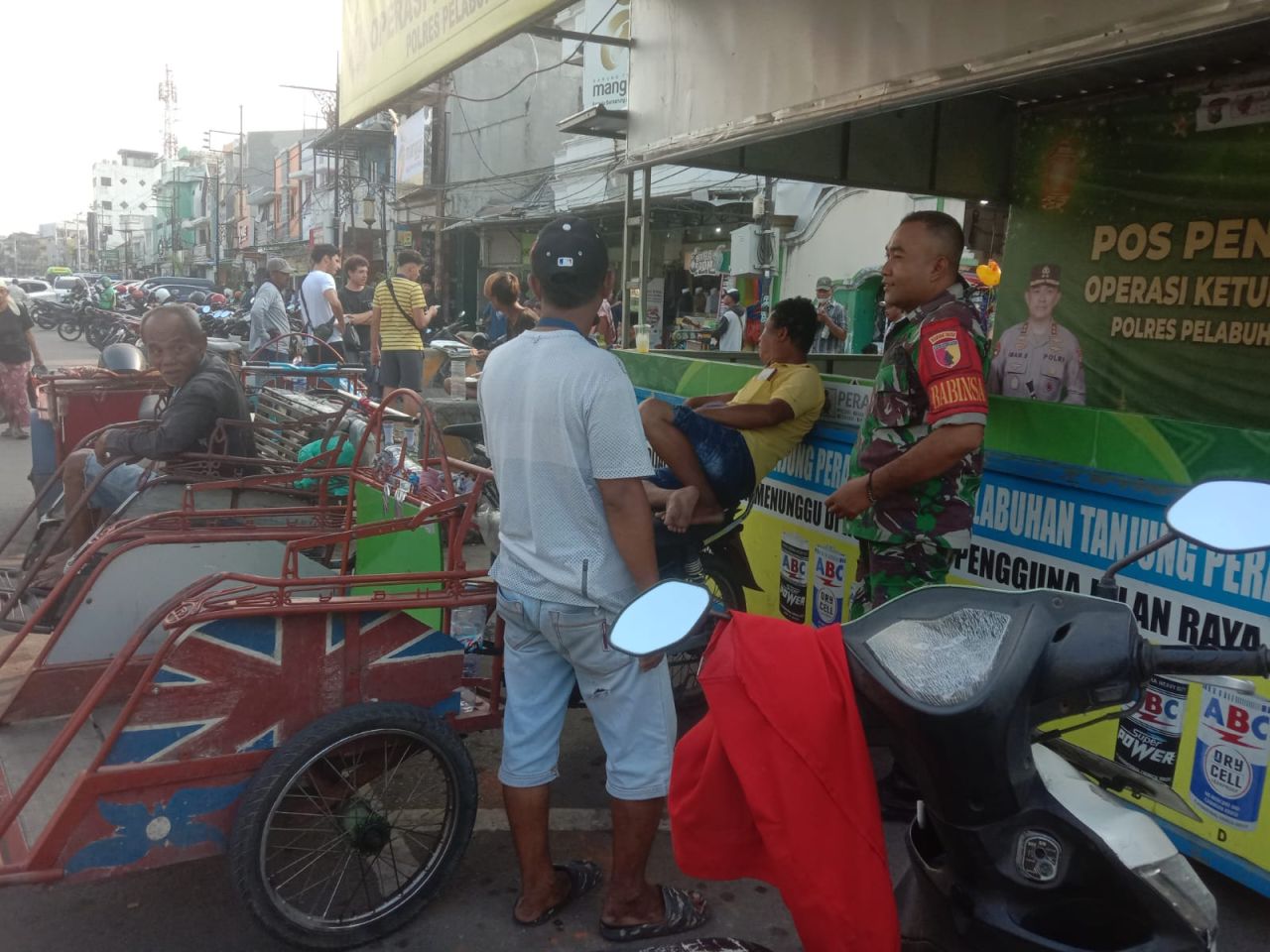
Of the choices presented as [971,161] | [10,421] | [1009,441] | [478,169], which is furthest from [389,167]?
[1009,441]

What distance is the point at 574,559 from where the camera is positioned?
2.43 metres

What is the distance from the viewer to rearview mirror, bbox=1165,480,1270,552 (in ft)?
4.16

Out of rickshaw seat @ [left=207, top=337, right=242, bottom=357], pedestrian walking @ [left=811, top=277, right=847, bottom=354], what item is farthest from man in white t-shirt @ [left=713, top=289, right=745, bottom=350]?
rickshaw seat @ [left=207, top=337, right=242, bottom=357]

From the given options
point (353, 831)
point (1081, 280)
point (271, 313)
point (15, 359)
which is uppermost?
point (1081, 280)

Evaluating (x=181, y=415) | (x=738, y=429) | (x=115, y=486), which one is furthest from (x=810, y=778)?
(x=115, y=486)

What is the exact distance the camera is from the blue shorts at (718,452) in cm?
380

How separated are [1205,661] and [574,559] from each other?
1496 mm

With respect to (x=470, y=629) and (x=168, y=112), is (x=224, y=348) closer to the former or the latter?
(x=470, y=629)

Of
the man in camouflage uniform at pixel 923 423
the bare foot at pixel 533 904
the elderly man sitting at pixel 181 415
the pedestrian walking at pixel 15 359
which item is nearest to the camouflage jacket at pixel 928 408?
the man in camouflage uniform at pixel 923 423

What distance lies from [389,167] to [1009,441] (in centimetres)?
3778

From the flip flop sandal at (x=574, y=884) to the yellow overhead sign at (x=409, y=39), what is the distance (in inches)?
147

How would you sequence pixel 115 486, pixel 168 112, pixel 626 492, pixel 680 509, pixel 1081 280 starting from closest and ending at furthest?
pixel 626 492 → pixel 680 509 → pixel 115 486 → pixel 1081 280 → pixel 168 112

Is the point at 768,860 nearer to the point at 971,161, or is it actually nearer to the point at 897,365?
the point at 897,365

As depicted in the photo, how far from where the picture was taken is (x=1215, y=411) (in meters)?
4.90
